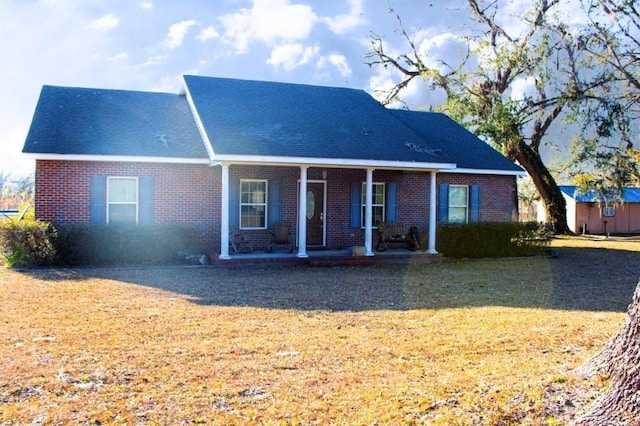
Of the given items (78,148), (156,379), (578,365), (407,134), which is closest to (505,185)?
(407,134)

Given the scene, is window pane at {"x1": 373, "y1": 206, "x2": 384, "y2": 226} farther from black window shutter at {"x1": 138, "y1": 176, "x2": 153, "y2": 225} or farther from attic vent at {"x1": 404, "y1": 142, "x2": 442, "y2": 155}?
black window shutter at {"x1": 138, "y1": 176, "x2": 153, "y2": 225}

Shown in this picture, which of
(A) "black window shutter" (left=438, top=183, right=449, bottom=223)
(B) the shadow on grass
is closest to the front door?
(B) the shadow on grass

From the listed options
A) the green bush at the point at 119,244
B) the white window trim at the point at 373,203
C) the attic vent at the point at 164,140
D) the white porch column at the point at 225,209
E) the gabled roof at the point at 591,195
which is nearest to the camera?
the green bush at the point at 119,244

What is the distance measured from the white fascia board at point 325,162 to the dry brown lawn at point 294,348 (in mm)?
2888

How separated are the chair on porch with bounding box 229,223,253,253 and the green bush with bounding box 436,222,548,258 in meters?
5.67

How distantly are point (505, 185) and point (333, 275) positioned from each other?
383 inches

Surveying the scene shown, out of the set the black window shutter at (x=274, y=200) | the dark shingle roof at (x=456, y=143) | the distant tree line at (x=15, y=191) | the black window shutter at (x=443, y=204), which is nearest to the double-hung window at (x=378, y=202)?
the black window shutter at (x=443, y=204)

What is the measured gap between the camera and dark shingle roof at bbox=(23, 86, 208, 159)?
14430 millimetres

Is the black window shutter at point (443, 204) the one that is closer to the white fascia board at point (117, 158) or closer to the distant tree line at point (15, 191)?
the white fascia board at point (117, 158)

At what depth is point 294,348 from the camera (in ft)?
21.1

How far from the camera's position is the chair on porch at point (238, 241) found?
1510 centimetres

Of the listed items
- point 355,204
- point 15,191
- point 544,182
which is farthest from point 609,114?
point 15,191

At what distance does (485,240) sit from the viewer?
Result: 17.2 meters

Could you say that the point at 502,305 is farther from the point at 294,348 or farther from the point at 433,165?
the point at 433,165
